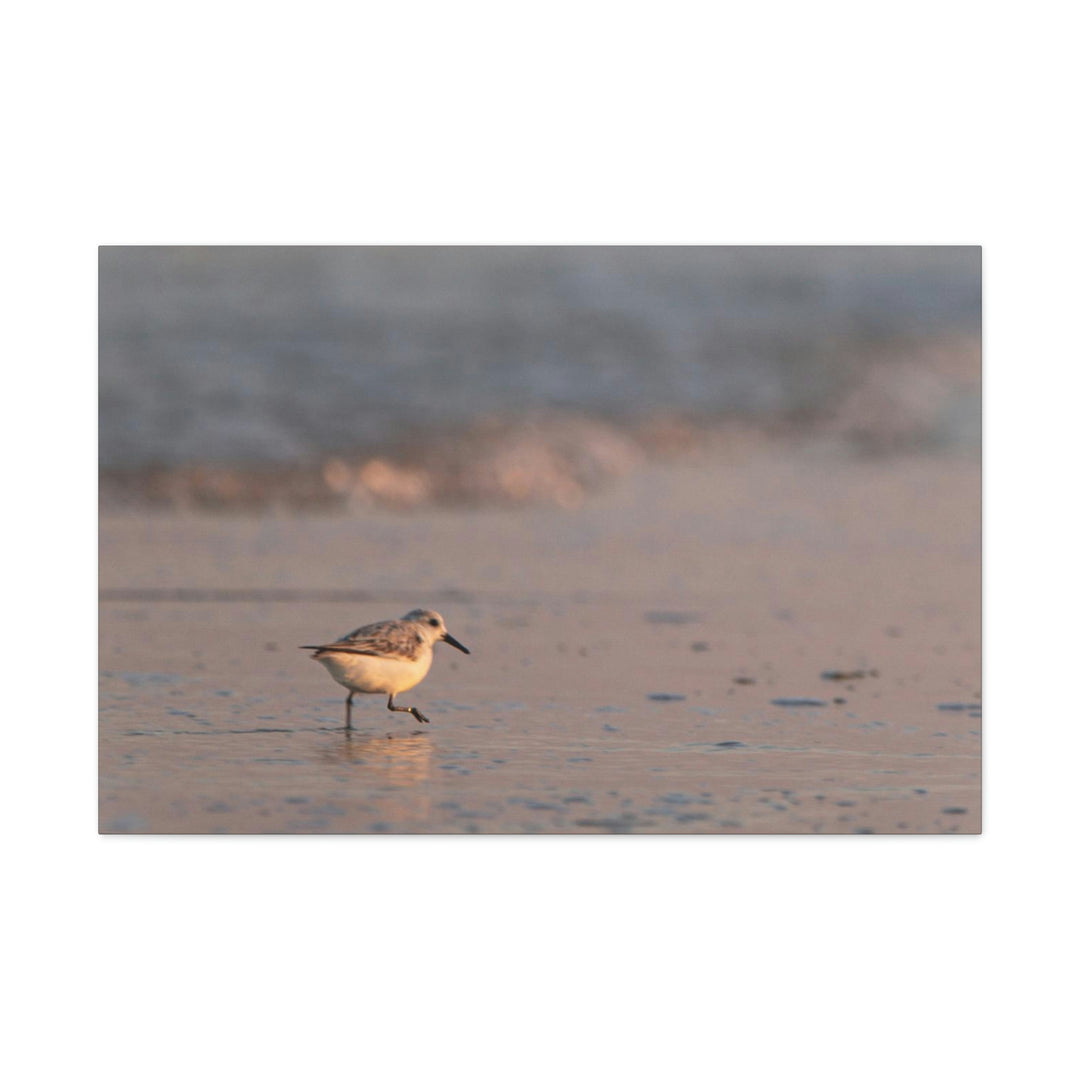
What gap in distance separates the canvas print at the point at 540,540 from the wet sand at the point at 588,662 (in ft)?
0.05

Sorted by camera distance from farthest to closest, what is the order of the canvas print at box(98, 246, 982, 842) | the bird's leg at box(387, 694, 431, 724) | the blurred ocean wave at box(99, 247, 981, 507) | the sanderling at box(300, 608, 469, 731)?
the blurred ocean wave at box(99, 247, 981, 507) < the bird's leg at box(387, 694, 431, 724) < the sanderling at box(300, 608, 469, 731) < the canvas print at box(98, 246, 982, 842)

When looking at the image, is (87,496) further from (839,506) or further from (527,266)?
(839,506)

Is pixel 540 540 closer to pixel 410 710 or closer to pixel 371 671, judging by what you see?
pixel 410 710

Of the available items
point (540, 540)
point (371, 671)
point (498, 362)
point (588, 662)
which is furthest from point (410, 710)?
point (498, 362)

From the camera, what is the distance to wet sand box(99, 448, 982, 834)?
16.4ft

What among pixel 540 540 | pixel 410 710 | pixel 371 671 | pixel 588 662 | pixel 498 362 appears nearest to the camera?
pixel 371 671

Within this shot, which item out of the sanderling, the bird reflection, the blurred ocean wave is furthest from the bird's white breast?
the blurred ocean wave

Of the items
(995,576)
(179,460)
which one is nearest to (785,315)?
(995,576)

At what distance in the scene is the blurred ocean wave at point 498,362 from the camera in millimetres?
6254

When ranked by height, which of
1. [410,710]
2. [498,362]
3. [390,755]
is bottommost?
[390,755]

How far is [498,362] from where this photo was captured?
7688 mm

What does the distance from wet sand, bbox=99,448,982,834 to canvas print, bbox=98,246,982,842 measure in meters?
0.02

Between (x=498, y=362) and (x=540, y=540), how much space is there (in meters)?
1.01

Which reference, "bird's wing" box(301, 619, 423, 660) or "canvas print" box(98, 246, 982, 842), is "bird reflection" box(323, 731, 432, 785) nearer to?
"canvas print" box(98, 246, 982, 842)
